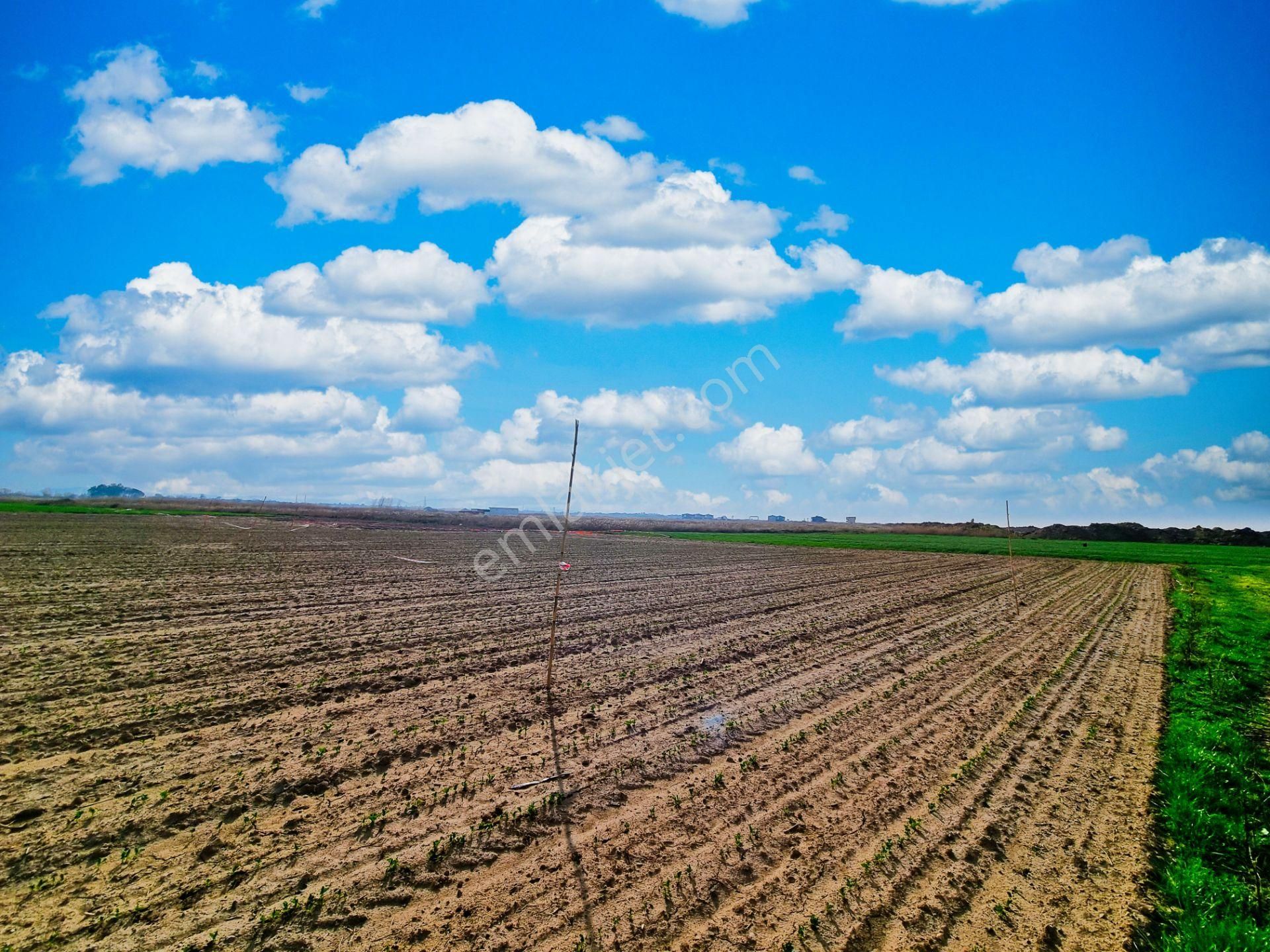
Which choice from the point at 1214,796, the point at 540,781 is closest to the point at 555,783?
the point at 540,781

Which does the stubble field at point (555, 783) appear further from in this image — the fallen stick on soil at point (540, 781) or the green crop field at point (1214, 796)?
the green crop field at point (1214, 796)

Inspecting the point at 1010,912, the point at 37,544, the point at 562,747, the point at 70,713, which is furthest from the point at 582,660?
the point at 37,544

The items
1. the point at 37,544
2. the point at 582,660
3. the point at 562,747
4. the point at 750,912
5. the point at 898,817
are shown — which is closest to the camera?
the point at 750,912

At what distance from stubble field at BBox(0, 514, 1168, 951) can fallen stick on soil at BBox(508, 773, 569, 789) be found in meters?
0.09

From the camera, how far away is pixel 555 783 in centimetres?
694

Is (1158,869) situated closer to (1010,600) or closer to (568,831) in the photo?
(568,831)

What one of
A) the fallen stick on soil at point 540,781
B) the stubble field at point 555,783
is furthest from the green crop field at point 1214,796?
the fallen stick on soil at point 540,781

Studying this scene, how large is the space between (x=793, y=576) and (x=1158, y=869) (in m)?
25.2

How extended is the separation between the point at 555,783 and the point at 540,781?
0.17m

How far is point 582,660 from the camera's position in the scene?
1225 cm

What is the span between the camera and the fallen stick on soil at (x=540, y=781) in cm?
679

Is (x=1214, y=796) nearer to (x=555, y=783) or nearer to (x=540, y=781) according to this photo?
(x=555, y=783)

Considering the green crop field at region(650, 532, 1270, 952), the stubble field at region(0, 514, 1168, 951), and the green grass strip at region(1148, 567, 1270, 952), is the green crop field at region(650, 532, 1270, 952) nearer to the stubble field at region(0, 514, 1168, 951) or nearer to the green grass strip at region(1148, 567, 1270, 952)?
the green grass strip at region(1148, 567, 1270, 952)

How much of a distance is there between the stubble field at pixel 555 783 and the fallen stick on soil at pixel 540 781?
0.09 m
